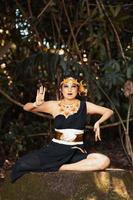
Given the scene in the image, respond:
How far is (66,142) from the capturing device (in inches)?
114

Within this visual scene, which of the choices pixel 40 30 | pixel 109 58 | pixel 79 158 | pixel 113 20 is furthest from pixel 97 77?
pixel 79 158

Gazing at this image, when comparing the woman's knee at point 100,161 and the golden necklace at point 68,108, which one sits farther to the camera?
the golden necklace at point 68,108

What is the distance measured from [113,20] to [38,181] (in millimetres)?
1677

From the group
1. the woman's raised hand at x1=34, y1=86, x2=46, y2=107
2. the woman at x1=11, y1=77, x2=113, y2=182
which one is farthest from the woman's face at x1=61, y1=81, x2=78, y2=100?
the woman's raised hand at x1=34, y1=86, x2=46, y2=107

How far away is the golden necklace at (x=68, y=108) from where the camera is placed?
9.64 ft

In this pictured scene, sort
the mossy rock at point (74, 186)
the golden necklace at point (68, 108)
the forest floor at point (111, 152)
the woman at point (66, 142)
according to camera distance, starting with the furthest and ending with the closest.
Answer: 1. the forest floor at point (111, 152)
2. the golden necklace at point (68, 108)
3. the woman at point (66, 142)
4. the mossy rock at point (74, 186)

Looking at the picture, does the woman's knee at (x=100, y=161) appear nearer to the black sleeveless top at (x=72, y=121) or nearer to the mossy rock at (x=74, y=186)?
the mossy rock at (x=74, y=186)

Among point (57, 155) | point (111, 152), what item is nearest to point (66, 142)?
point (57, 155)

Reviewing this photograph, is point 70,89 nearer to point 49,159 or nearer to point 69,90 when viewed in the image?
point 69,90

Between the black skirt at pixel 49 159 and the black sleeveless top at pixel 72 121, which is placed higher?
the black sleeveless top at pixel 72 121

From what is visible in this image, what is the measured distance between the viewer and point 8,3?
4.28m

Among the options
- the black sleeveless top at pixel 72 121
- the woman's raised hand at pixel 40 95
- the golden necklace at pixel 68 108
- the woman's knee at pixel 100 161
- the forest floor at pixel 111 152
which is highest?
the woman's raised hand at pixel 40 95

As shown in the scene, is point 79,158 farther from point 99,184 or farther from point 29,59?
point 29,59

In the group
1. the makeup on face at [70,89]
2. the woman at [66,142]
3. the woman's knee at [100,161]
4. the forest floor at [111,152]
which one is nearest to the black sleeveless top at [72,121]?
the woman at [66,142]
